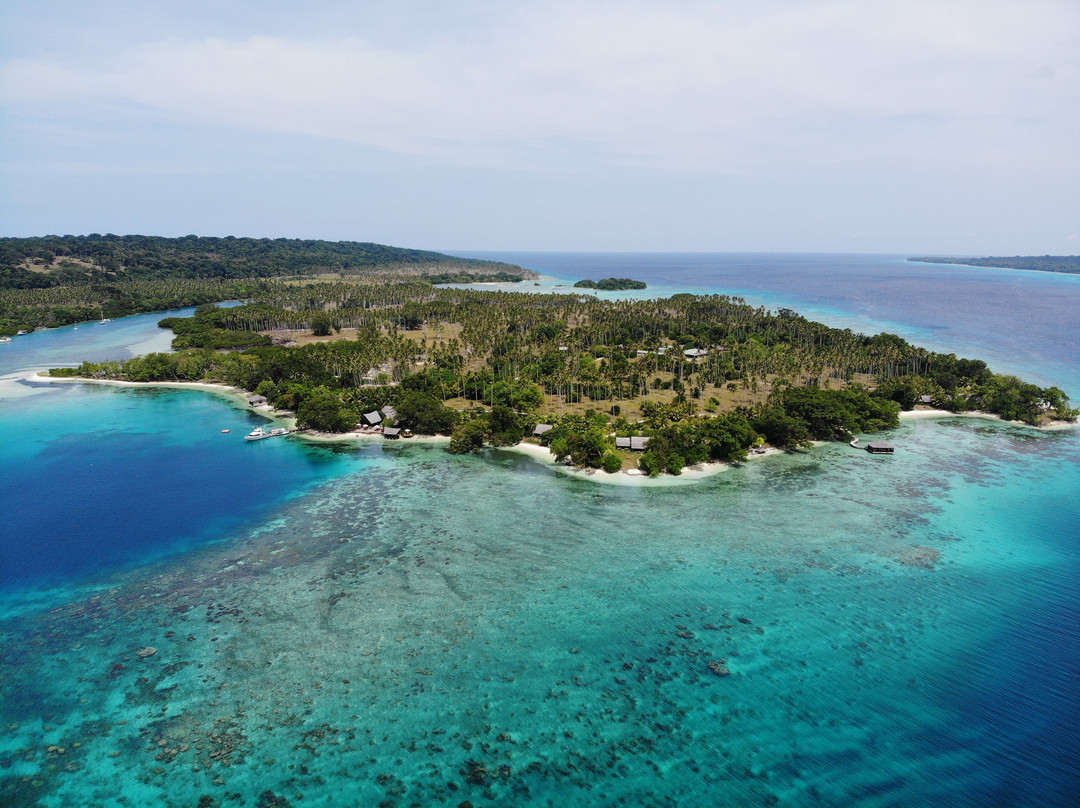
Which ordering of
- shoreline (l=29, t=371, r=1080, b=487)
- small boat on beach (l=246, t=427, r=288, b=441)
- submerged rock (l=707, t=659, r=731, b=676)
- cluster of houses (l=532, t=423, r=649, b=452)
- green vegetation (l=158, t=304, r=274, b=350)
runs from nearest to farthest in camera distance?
submerged rock (l=707, t=659, r=731, b=676) → shoreline (l=29, t=371, r=1080, b=487) → cluster of houses (l=532, t=423, r=649, b=452) → small boat on beach (l=246, t=427, r=288, b=441) → green vegetation (l=158, t=304, r=274, b=350)

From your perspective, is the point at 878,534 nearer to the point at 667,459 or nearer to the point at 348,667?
the point at 667,459

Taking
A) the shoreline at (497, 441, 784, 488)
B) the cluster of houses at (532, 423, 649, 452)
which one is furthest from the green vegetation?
the cluster of houses at (532, 423, 649, 452)

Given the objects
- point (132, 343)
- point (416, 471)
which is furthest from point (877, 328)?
point (132, 343)

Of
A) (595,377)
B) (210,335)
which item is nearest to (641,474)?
(595,377)

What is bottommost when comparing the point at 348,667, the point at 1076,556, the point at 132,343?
the point at 348,667

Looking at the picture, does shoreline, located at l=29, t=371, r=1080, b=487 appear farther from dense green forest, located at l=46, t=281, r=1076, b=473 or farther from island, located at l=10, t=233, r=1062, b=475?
dense green forest, located at l=46, t=281, r=1076, b=473

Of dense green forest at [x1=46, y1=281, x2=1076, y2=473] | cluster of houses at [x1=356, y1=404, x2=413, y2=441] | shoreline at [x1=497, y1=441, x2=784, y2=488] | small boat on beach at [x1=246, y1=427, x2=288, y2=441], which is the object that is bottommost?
shoreline at [x1=497, y1=441, x2=784, y2=488]
